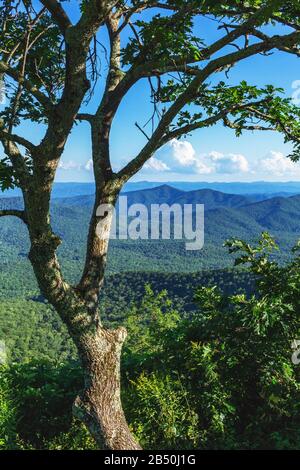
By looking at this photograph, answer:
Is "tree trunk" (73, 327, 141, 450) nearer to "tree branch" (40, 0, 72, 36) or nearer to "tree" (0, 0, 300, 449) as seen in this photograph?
"tree" (0, 0, 300, 449)

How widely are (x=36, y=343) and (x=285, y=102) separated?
63993mm

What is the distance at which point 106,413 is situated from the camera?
18.0 feet

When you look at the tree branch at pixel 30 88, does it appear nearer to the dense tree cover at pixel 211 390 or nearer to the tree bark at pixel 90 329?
the tree bark at pixel 90 329

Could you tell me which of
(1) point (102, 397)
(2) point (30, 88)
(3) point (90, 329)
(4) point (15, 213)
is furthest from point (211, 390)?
(2) point (30, 88)

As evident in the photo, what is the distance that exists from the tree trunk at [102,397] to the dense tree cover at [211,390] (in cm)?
57

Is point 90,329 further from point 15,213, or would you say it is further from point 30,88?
point 30,88

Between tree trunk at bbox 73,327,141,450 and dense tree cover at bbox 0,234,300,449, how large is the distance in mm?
566

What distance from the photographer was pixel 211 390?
19.9 ft

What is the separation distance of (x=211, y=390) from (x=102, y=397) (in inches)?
59.8

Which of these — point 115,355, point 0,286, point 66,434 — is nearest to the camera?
point 115,355

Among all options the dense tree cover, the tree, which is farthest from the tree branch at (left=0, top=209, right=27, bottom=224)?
the dense tree cover

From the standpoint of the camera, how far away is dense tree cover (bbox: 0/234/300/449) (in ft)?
19.2
